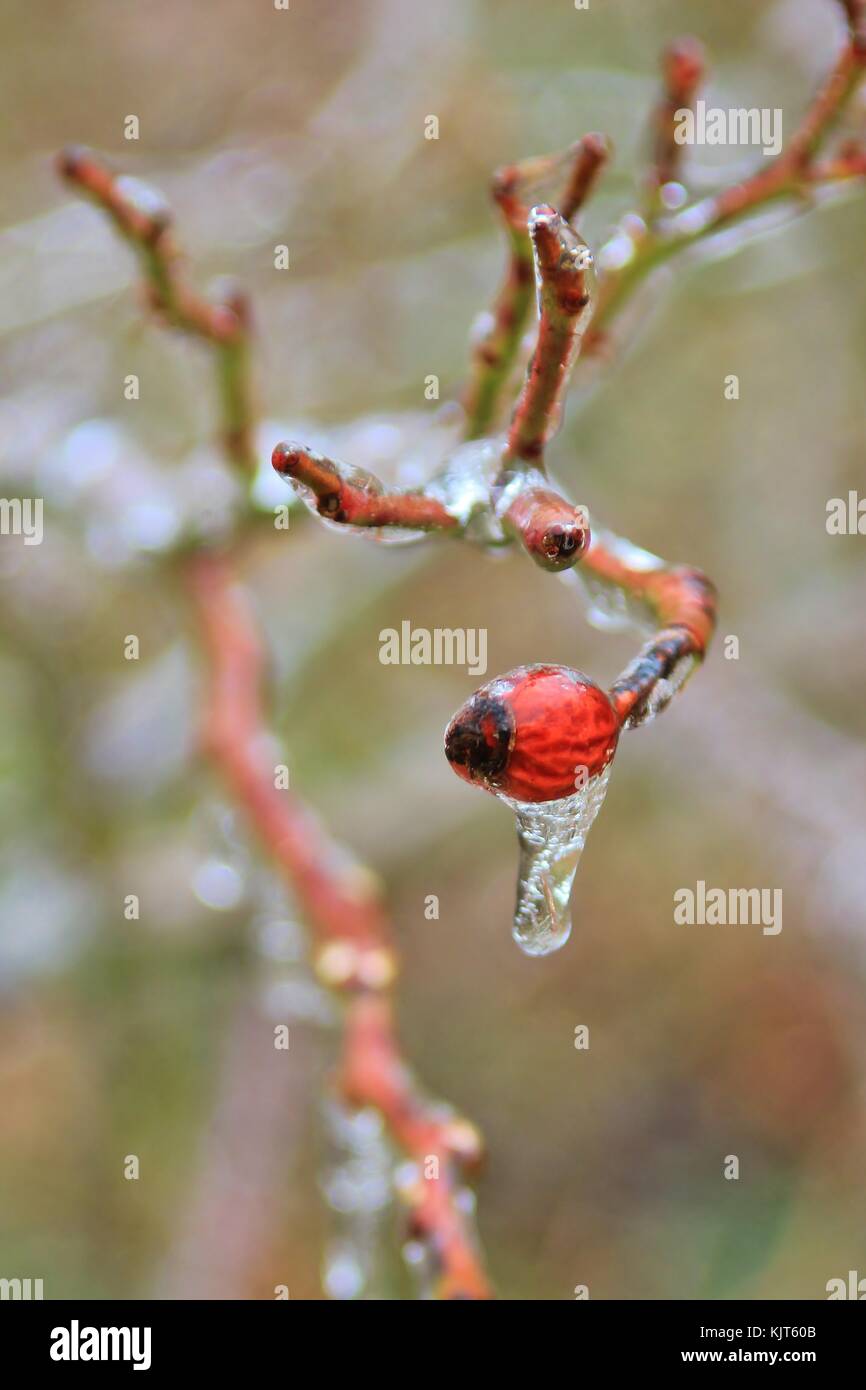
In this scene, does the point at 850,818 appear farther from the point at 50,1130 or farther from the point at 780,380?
the point at 50,1130

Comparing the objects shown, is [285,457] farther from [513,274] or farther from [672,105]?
[672,105]

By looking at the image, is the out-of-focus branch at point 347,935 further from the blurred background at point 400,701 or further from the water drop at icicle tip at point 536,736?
the water drop at icicle tip at point 536,736

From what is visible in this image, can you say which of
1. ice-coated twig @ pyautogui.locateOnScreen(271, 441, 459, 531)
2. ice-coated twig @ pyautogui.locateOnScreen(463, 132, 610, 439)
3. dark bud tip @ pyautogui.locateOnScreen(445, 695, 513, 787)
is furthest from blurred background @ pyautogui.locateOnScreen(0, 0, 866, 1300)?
dark bud tip @ pyautogui.locateOnScreen(445, 695, 513, 787)

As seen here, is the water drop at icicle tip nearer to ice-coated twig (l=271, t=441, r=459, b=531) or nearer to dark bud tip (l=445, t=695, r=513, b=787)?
dark bud tip (l=445, t=695, r=513, b=787)
